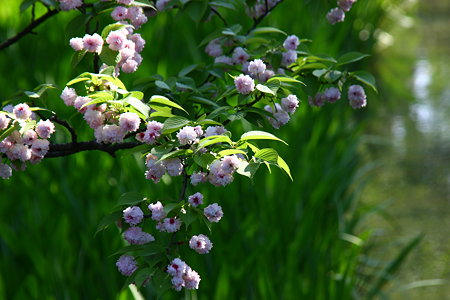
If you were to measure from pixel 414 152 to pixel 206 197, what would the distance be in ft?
7.78

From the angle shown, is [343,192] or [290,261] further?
[343,192]

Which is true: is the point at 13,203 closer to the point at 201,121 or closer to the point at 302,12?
the point at 201,121

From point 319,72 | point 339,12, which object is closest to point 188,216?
point 319,72

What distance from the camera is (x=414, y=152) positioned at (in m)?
4.51

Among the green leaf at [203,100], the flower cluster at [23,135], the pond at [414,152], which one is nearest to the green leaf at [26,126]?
the flower cluster at [23,135]

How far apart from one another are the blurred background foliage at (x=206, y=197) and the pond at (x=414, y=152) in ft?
0.40

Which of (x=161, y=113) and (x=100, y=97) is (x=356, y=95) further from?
A: (x=100, y=97)

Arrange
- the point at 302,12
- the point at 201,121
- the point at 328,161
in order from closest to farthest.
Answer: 1. the point at 201,121
2. the point at 328,161
3. the point at 302,12

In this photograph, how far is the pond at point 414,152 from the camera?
3260 mm

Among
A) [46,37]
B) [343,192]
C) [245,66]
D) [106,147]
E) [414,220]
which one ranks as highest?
[245,66]

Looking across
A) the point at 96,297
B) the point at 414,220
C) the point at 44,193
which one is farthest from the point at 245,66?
the point at 414,220

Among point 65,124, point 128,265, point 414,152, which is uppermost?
point 65,124

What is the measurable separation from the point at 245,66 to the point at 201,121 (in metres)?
0.37

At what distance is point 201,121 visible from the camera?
1.11m
